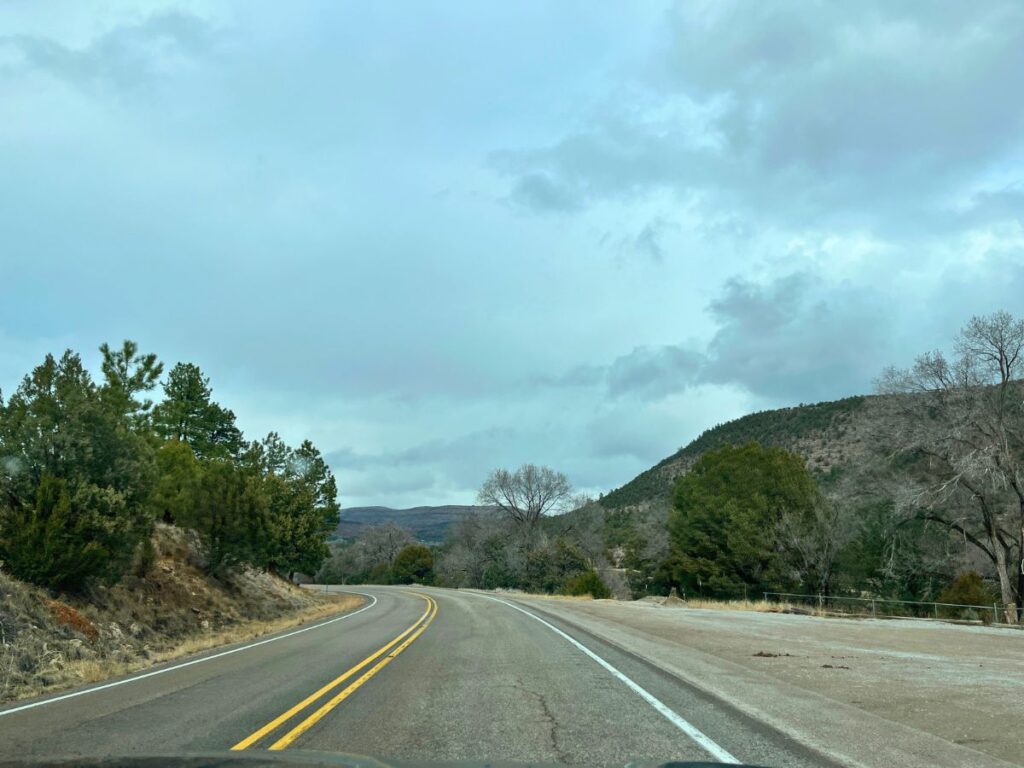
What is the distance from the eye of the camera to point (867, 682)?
12.0 metres

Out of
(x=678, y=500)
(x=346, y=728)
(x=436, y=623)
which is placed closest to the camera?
(x=346, y=728)

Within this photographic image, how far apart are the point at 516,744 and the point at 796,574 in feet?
167

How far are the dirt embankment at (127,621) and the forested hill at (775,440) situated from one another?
56.5 meters

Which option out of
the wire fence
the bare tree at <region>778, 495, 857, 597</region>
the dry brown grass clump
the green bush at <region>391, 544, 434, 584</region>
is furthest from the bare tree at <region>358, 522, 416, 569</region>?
the dry brown grass clump

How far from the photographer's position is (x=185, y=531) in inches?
1508

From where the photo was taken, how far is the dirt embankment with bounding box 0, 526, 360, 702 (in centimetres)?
1504

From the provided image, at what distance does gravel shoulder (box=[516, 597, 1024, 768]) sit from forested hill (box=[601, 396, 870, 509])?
6317 cm

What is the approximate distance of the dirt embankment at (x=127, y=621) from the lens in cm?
1504

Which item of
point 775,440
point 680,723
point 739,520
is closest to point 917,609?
point 739,520

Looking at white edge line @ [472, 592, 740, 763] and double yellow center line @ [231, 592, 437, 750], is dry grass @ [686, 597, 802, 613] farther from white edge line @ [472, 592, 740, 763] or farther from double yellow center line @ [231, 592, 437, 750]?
white edge line @ [472, 592, 740, 763]

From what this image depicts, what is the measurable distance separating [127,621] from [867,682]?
20.5 m

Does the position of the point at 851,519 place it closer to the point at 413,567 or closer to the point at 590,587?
the point at 590,587

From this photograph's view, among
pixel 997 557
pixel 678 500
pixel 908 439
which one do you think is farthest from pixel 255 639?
pixel 678 500

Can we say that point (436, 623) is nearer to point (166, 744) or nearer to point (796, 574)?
point (166, 744)
